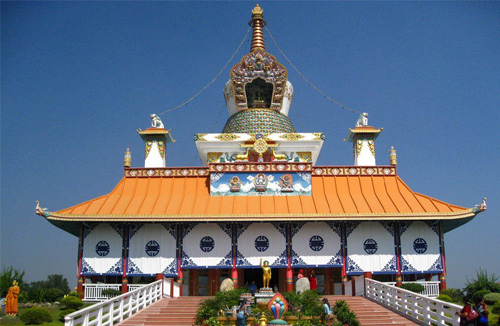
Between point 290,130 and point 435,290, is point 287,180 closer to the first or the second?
point 290,130

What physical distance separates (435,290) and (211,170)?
1290 centimetres

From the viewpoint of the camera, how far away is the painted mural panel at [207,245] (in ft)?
86.8

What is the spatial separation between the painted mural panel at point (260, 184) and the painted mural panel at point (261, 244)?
217 centimetres

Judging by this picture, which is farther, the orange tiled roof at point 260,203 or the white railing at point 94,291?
the orange tiled roof at point 260,203

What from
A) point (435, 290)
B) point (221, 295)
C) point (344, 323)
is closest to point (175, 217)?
point (221, 295)

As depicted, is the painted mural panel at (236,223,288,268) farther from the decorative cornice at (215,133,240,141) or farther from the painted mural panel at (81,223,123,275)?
the decorative cornice at (215,133,240,141)


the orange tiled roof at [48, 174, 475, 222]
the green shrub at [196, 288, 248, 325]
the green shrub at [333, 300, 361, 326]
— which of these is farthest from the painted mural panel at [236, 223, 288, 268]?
the green shrub at [333, 300, 361, 326]

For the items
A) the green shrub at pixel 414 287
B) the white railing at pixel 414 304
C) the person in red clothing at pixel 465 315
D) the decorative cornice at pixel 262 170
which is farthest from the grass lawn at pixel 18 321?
the green shrub at pixel 414 287

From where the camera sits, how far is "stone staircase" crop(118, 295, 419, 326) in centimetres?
1877

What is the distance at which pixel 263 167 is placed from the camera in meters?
28.7

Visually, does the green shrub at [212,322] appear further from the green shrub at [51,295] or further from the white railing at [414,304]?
the green shrub at [51,295]

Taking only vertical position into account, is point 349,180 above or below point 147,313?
above

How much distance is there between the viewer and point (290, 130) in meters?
34.2

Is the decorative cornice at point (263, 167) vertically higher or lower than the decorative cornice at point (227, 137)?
lower
